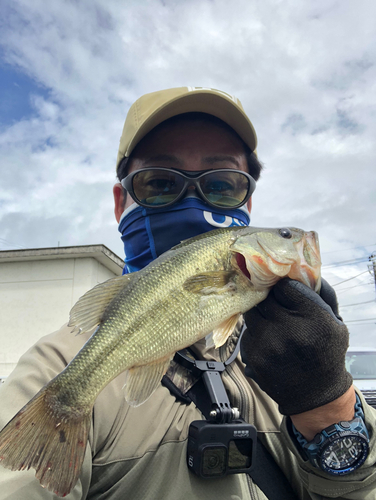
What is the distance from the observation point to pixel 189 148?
2635mm

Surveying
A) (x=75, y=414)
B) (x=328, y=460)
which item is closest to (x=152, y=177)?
(x=75, y=414)

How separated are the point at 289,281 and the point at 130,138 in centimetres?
170

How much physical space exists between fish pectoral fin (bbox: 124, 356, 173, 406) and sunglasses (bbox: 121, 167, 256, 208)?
3.88 feet

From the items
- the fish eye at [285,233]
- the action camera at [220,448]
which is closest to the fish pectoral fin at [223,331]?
the action camera at [220,448]

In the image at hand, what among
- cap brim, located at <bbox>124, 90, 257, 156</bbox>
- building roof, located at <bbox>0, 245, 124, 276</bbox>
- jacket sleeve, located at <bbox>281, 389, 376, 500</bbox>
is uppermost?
building roof, located at <bbox>0, 245, 124, 276</bbox>

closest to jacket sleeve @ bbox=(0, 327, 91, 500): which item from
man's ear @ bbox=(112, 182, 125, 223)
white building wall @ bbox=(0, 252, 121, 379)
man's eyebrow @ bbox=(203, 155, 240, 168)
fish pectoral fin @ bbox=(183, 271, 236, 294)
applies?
fish pectoral fin @ bbox=(183, 271, 236, 294)

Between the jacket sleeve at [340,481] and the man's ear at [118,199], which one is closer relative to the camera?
the jacket sleeve at [340,481]

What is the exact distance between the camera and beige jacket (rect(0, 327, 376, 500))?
1.63 meters

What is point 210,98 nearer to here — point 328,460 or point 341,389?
point 341,389

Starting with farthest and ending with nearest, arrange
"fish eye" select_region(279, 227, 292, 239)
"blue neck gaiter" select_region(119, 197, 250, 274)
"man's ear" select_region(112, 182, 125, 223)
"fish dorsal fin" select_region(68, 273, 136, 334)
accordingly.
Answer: "man's ear" select_region(112, 182, 125, 223) → "blue neck gaiter" select_region(119, 197, 250, 274) → "fish eye" select_region(279, 227, 292, 239) → "fish dorsal fin" select_region(68, 273, 136, 334)

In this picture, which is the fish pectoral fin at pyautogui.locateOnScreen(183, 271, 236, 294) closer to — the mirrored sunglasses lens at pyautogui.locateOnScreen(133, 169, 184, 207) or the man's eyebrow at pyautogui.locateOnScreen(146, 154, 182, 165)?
the mirrored sunglasses lens at pyautogui.locateOnScreen(133, 169, 184, 207)

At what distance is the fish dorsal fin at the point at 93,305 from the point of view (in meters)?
1.58

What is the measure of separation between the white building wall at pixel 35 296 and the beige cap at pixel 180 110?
1098cm

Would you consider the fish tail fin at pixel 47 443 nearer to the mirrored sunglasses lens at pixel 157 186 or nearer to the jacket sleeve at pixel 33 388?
the jacket sleeve at pixel 33 388
